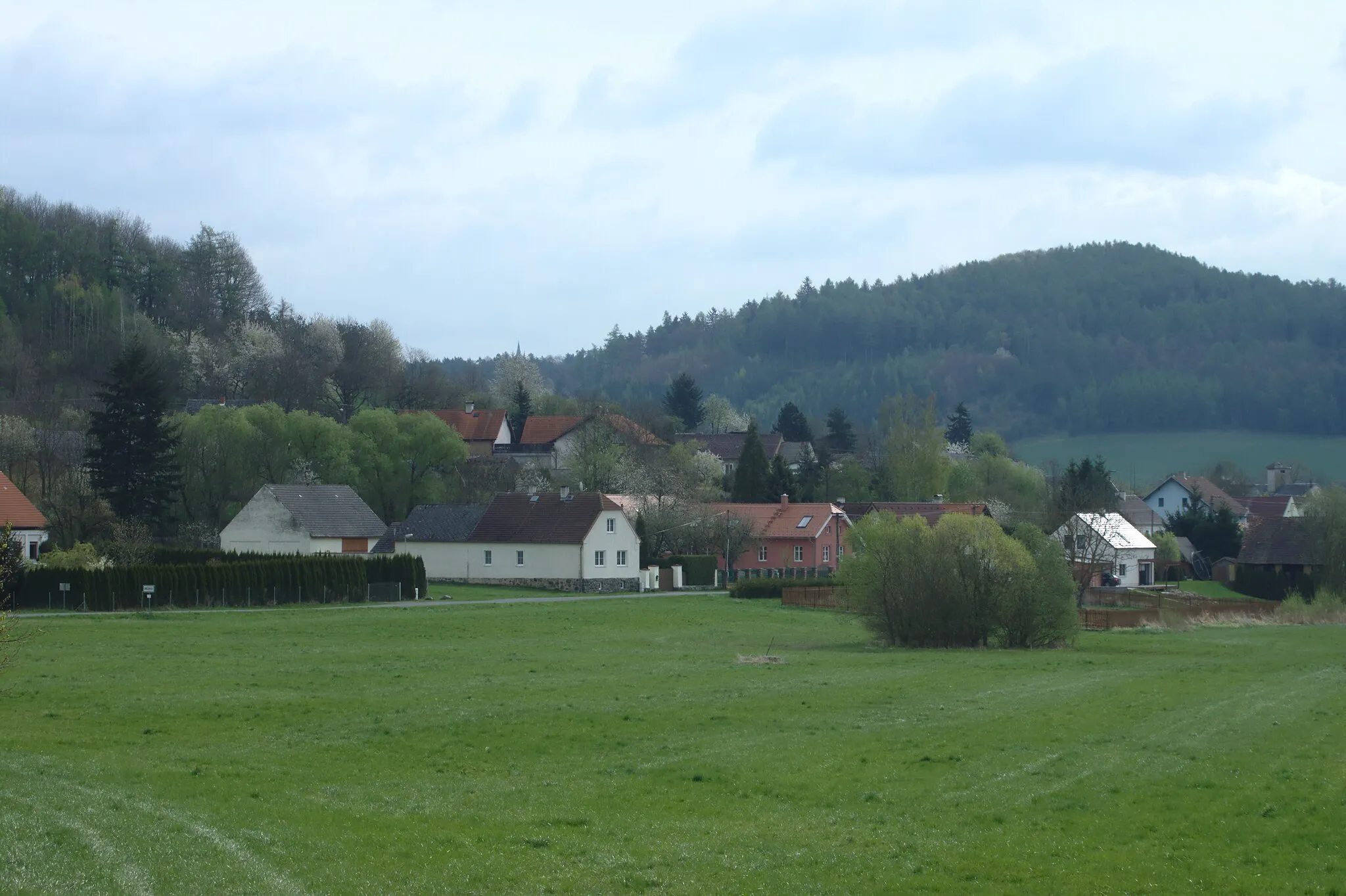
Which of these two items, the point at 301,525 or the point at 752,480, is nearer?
the point at 301,525

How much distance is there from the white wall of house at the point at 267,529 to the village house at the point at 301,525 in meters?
0.03

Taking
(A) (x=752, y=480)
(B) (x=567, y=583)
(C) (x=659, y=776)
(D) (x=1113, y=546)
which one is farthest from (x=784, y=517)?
(C) (x=659, y=776)

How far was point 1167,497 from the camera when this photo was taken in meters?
130

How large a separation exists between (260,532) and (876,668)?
46.5 meters

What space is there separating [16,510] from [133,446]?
9.68 metres

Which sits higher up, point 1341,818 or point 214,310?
point 214,310

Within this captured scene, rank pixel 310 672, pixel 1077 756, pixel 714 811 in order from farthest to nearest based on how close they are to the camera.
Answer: pixel 310 672, pixel 1077 756, pixel 714 811

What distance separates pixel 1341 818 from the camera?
1409cm

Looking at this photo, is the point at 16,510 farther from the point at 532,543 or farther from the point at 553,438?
the point at 553,438

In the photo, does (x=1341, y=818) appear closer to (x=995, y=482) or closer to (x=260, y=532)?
(x=260, y=532)

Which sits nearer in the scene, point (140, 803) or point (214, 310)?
point (140, 803)

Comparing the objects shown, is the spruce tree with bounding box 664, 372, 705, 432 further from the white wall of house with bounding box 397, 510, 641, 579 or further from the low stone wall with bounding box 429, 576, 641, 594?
the low stone wall with bounding box 429, 576, 641, 594

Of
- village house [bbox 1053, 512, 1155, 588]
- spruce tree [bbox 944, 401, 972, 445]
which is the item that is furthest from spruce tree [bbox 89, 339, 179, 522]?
spruce tree [bbox 944, 401, 972, 445]

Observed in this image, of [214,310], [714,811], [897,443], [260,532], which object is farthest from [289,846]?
[214,310]
